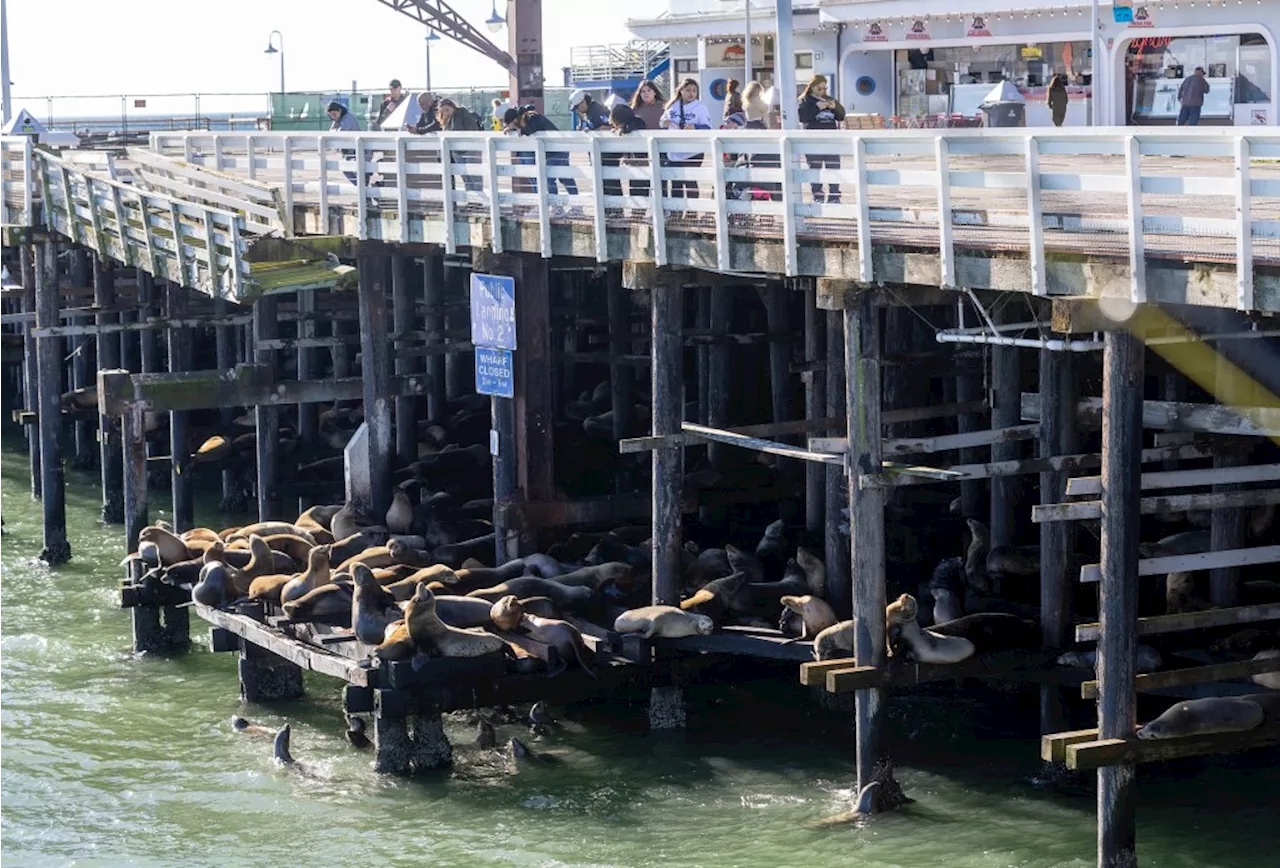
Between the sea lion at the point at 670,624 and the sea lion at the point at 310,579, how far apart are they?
10.9 ft

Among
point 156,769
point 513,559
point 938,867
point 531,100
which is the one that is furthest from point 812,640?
point 531,100

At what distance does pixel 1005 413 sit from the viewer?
20094 millimetres

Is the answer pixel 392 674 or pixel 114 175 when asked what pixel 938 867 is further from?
pixel 114 175

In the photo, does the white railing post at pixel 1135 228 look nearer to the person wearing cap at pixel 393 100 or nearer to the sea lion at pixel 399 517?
the sea lion at pixel 399 517

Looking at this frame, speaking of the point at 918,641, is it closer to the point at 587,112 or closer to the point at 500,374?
the point at 500,374

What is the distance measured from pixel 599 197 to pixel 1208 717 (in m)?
6.93

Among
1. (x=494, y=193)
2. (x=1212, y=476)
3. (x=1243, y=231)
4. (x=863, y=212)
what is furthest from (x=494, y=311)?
(x=1243, y=231)

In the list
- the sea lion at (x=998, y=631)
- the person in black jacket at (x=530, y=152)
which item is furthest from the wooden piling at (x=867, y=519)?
the person in black jacket at (x=530, y=152)

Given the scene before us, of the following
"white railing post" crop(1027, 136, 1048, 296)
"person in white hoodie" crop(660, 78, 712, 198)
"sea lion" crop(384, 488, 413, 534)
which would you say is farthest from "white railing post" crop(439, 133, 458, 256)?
"white railing post" crop(1027, 136, 1048, 296)

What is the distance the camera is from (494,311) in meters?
22.1

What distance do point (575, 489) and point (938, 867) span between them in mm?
12063

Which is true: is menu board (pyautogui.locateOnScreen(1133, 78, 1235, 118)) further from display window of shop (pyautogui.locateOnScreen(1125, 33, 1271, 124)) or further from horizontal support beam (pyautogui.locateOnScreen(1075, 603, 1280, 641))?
horizontal support beam (pyautogui.locateOnScreen(1075, 603, 1280, 641))

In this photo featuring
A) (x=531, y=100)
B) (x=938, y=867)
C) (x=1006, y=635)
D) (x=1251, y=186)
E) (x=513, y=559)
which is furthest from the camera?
(x=531, y=100)

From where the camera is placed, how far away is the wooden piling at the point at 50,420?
28.7 m
